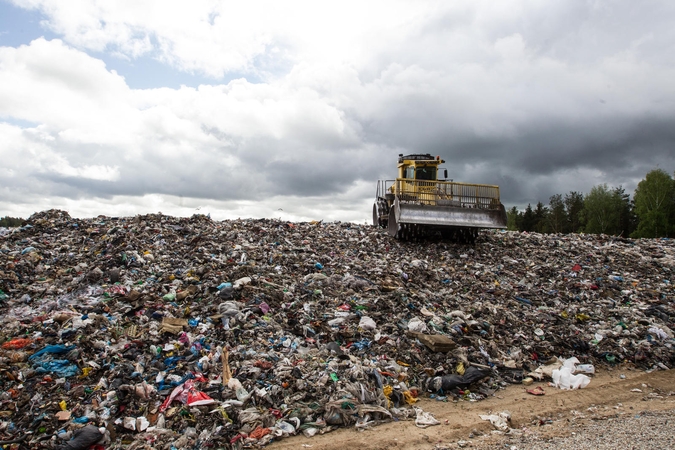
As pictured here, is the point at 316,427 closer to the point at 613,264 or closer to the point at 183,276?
the point at 183,276

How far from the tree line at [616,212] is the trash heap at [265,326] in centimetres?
2123

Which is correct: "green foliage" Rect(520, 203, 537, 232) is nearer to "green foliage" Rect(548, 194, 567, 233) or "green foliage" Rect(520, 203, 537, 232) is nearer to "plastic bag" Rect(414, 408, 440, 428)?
"green foliage" Rect(548, 194, 567, 233)

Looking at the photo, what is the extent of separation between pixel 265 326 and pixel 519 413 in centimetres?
357

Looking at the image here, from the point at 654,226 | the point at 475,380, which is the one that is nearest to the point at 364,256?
the point at 475,380

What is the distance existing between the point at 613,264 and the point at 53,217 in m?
15.4

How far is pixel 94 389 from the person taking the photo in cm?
476

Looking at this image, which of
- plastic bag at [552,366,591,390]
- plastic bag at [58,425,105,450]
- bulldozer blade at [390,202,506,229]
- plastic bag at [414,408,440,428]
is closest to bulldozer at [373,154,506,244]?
bulldozer blade at [390,202,506,229]

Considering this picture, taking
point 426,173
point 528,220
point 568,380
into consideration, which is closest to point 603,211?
point 528,220

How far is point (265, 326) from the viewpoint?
241 inches

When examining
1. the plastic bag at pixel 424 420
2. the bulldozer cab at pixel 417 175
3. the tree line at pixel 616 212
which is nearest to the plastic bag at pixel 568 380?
the plastic bag at pixel 424 420

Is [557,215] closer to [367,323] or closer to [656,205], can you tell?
[656,205]

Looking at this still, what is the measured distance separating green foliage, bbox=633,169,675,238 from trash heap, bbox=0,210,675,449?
68.3ft

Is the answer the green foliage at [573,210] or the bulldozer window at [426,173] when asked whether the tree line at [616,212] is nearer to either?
the green foliage at [573,210]

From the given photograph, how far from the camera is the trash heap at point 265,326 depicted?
4520 millimetres
